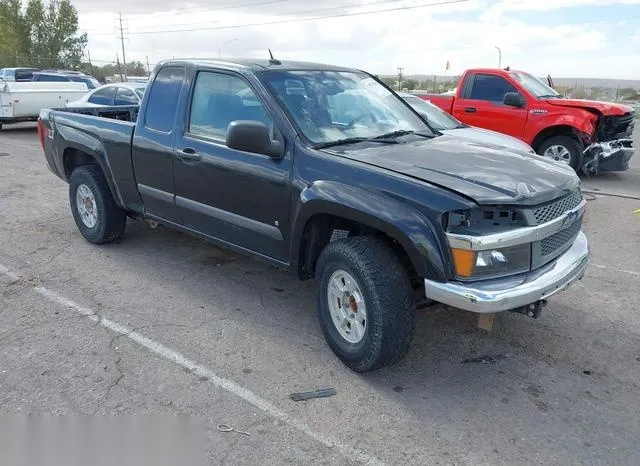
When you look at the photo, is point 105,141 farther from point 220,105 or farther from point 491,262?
point 491,262

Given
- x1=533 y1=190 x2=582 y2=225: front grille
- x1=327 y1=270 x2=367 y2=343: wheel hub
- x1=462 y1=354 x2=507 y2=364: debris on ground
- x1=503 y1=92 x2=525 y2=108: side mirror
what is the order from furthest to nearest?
1. x1=503 y1=92 x2=525 y2=108: side mirror
2. x1=462 y1=354 x2=507 y2=364: debris on ground
3. x1=327 y1=270 x2=367 y2=343: wheel hub
4. x1=533 y1=190 x2=582 y2=225: front grille

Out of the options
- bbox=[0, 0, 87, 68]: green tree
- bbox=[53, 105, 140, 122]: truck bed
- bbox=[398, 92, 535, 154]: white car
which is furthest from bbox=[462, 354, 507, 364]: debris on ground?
bbox=[0, 0, 87, 68]: green tree

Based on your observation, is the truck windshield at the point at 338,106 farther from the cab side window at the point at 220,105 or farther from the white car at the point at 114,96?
the white car at the point at 114,96

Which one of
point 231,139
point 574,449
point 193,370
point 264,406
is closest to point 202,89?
point 231,139

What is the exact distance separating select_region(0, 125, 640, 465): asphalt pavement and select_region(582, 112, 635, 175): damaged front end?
478cm

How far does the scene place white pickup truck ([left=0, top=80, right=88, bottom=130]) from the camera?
1508 centimetres

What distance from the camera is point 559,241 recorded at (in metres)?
3.50

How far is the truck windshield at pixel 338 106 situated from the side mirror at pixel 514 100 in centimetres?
594

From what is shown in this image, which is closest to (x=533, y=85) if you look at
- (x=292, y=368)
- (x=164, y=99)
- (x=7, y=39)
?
(x=164, y=99)

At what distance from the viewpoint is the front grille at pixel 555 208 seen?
126 inches

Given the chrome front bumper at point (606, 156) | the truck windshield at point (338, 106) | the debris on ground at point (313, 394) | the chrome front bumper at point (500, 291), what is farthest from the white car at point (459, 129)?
the debris on ground at point (313, 394)

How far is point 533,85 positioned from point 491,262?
28.2ft

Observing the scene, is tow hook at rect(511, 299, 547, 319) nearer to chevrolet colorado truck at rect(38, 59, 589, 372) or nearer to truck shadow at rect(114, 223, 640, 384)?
chevrolet colorado truck at rect(38, 59, 589, 372)

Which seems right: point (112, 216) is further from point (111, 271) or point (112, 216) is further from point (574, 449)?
point (574, 449)
